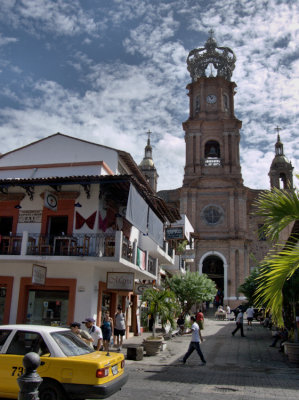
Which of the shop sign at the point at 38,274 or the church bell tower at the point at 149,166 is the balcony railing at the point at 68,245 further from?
the church bell tower at the point at 149,166

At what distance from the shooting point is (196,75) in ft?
164

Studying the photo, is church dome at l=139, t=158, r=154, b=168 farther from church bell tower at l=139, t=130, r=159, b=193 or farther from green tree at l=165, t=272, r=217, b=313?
green tree at l=165, t=272, r=217, b=313

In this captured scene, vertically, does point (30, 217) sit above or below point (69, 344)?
above

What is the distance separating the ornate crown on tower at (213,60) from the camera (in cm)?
4941

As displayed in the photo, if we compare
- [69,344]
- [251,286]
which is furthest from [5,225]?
[251,286]

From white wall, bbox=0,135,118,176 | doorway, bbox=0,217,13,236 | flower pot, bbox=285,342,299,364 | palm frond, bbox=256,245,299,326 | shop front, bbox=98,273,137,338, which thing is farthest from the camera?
white wall, bbox=0,135,118,176

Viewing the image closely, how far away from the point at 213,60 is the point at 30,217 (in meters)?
39.6

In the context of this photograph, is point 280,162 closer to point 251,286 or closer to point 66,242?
point 251,286

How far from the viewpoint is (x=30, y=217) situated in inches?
663

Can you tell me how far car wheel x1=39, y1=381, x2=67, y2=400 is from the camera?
21.6ft

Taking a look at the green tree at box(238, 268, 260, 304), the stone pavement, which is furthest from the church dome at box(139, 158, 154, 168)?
the stone pavement

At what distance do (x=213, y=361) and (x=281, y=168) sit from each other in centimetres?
3930

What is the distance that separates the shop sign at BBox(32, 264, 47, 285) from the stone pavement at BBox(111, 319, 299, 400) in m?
4.31

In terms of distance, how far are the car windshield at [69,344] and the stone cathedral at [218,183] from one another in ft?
113
